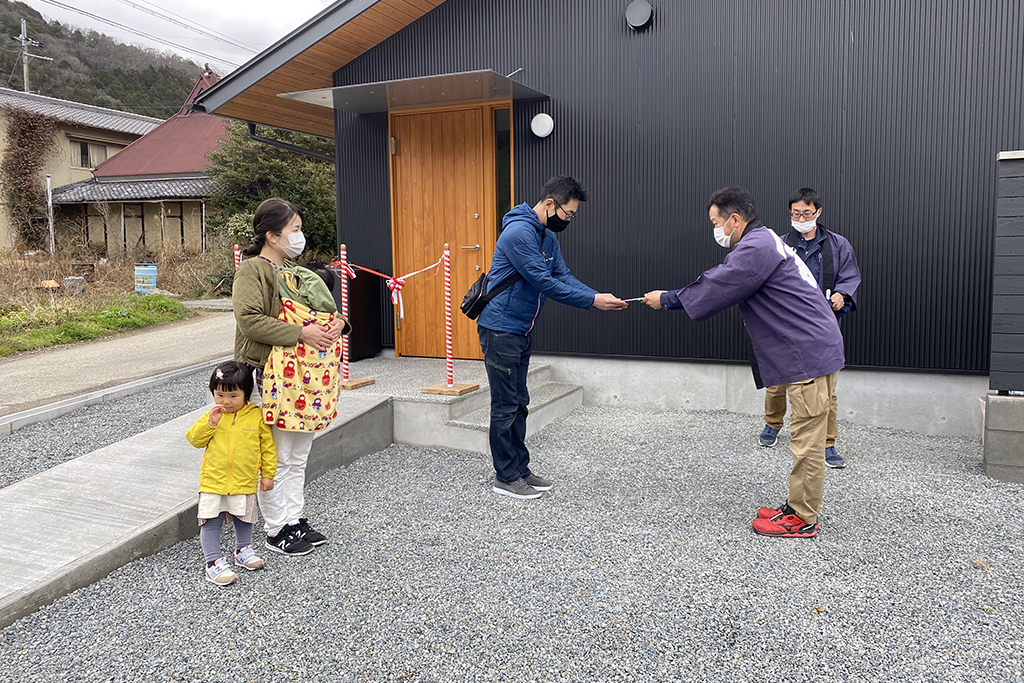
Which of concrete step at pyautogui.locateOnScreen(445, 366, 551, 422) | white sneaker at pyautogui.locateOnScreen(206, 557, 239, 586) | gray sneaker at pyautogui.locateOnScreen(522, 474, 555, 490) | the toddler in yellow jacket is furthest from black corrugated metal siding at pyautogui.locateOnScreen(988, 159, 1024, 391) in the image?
white sneaker at pyautogui.locateOnScreen(206, 557, 239, 586)

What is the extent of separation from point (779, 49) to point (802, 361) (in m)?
3.56

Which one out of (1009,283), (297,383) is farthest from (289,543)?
(1009,283)

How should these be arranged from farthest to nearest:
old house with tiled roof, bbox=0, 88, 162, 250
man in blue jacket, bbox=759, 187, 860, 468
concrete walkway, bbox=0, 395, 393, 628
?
old house with tiled roof, bbox=0, 88, 162, 250 → man in blue jacket, bbox=759, 187, 860, 468 → concrete walkway, bbox=0, 395, 393, 628

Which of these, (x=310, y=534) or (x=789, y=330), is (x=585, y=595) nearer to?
(x=310, y=534)

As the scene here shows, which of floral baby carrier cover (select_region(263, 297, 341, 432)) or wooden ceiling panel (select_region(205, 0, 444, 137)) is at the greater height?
wooden ceiling panel (select_region(205, 0, 444, 137))

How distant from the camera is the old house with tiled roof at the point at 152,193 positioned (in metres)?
21.5

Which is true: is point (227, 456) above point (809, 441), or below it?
above

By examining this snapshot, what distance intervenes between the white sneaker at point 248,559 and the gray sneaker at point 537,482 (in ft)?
5.33

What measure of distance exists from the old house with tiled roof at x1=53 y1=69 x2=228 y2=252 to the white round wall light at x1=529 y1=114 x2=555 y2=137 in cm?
1611

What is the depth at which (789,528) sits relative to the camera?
3.49 m

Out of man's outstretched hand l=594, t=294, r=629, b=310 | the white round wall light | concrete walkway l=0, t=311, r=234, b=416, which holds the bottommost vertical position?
concrete walkway l=0, t=311, r=234, b=416

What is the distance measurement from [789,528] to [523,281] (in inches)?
74.5

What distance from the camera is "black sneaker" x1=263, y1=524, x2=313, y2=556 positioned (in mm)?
3326

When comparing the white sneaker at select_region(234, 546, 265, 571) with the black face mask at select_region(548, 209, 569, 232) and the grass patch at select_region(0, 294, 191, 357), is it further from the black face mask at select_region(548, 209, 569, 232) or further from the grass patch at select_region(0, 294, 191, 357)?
the grass patch at select_region(0, 294, 191, 357)
